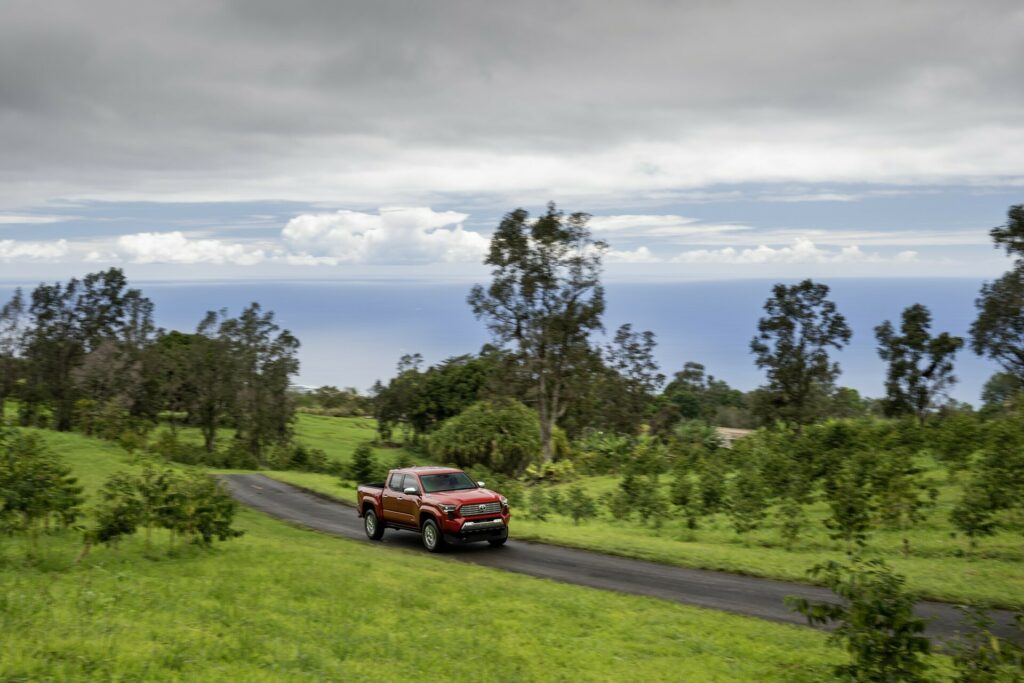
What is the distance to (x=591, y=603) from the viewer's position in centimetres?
1244

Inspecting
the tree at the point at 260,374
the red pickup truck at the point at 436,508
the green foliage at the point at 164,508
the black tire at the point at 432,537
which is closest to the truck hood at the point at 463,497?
the red pickup truck at the point at 436,508

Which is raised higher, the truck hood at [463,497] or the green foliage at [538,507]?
the truck hood at [463,497]

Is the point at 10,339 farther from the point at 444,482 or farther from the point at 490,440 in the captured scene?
the point at 444,482

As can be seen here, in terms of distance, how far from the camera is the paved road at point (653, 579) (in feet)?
A: 40.6

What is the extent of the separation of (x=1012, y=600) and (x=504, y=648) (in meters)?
9.15

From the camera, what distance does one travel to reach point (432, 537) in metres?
18.5

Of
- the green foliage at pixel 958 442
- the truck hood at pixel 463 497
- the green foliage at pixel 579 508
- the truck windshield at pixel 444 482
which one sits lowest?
the green foliage at pixel 579 508

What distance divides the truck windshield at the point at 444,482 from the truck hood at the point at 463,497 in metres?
0.25

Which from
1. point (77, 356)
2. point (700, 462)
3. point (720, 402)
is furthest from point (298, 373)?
point (720, 402)

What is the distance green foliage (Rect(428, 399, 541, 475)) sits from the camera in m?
39.1

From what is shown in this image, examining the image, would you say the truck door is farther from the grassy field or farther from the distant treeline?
the distant treeline

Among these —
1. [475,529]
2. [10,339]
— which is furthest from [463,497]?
[10,339]

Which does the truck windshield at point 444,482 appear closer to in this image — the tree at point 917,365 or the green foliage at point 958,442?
the green foliage at point 958,442

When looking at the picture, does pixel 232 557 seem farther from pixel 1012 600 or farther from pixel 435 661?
pixel 1012 600
